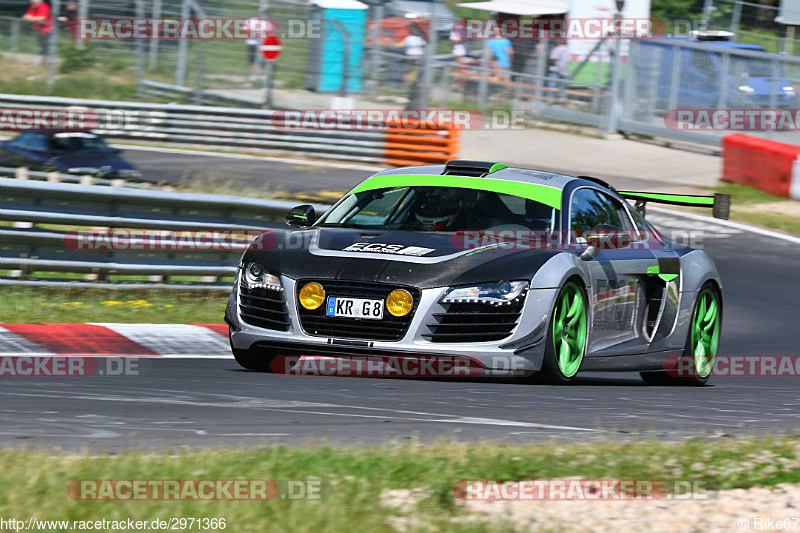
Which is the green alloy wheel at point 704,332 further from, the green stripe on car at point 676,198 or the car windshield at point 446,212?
the car windshield at point 446,212

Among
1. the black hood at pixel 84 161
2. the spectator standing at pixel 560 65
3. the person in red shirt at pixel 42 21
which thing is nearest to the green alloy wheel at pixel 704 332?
the black hood at pixel 84 161

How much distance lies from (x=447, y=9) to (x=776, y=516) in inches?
1181

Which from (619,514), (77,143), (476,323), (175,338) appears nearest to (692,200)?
(476,323)

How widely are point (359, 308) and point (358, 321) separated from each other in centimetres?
7

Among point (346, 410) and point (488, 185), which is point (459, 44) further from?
point (346, 410)

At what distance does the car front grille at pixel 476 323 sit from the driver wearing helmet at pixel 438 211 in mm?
945

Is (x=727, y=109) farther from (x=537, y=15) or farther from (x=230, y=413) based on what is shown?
(x=230, y=413)

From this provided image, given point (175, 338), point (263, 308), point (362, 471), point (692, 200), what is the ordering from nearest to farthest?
point (362, 471), point (263, 308), point (692, 200), point (175, 338)

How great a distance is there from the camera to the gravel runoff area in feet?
13.1

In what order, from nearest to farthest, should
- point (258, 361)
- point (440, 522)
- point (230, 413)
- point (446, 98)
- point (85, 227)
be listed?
point (440, 522), point (230, 413), point (258, 361), point (85, 227), point (446, 98)

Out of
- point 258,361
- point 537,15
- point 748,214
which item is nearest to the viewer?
point 258,361

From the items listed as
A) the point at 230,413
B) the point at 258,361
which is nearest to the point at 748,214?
the point at 258,361

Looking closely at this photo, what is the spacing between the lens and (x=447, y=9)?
109ft

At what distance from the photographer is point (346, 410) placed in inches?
233
